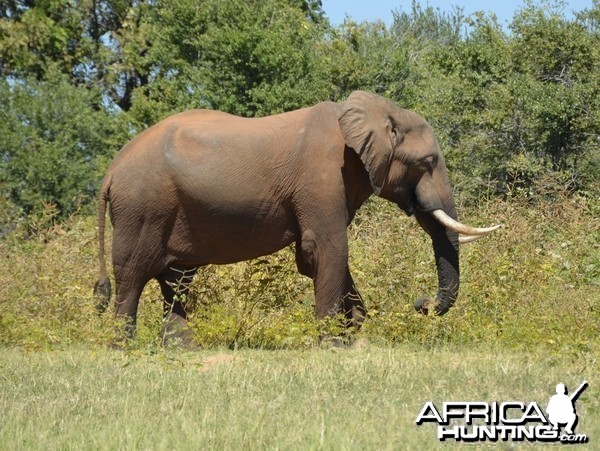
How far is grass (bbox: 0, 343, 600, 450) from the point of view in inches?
262

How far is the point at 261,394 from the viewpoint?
8.02m

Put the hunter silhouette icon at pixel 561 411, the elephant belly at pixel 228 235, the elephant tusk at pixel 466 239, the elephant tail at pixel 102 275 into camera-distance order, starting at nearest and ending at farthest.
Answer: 1. the hunter silhouette icon at pixel 561 411
2. the elephant belly at pixel 228 235
3. the elephant tusk at pixel 466 239
4. the elephant tail at pixel 102 275

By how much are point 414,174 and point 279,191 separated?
1297mm

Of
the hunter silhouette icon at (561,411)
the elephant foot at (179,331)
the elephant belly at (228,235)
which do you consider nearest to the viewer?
the hunter silhouette icon at (561,411)

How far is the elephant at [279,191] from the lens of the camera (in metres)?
11.2

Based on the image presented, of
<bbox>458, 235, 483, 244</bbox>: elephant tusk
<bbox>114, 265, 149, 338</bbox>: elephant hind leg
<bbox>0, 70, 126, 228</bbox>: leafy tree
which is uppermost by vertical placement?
<bbox>0, 70, 126, 228</bbox>: leafy tree

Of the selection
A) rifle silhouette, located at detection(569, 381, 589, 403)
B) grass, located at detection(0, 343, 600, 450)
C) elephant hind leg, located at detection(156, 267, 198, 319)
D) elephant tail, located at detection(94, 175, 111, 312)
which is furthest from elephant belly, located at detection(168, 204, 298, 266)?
rifle silhouette, located at detection(569, 381, 589, 403)

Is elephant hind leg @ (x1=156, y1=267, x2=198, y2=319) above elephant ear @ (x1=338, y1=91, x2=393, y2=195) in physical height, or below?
below

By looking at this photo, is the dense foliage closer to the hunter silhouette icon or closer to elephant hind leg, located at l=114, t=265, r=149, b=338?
elephant hind leg, located at l=114, t=265, r=149, b=338

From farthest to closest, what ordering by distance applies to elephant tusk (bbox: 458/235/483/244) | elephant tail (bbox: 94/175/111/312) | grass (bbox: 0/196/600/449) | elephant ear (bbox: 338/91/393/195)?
elephant tail (bbox: 94/175/111/312)
elephant tusk (bbox: 458/235/483/244)
elephant ear (bbox: 338/91/393/195)
grass (bbox: 0/196/600/449)

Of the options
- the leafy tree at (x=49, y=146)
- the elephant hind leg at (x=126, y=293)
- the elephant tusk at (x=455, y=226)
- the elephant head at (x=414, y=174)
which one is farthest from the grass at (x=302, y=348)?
the leafy tree at (x=49, y=146)

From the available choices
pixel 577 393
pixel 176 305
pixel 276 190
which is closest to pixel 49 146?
pixel 176 305

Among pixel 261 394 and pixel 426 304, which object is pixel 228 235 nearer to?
pixel 426 304

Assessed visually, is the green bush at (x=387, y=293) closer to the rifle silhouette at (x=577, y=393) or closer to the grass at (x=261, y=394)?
the grass at (x=261, y=394)
